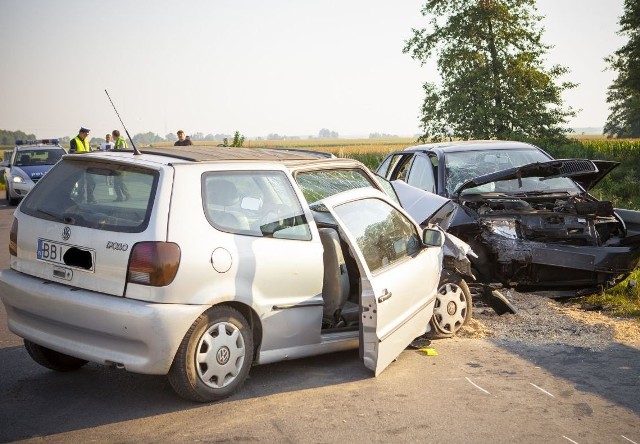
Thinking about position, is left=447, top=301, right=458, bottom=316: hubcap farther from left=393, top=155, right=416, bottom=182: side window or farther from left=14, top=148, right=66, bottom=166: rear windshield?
left=14, top=148, right=66, bottom=166: rear windshield

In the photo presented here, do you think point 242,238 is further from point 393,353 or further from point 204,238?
point 393,353

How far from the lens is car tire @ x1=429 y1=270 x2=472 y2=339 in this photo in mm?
7227

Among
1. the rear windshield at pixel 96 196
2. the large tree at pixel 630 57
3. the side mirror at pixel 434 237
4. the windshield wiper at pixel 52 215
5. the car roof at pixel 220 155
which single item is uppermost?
the large tree at pixel 630 57

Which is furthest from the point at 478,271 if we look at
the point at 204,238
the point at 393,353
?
the point at 204,238

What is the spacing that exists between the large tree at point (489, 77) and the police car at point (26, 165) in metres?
25.9

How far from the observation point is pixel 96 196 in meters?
5.35

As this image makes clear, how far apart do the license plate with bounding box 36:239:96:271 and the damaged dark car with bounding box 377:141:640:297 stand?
155 inches

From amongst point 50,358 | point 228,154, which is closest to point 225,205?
point 228,154

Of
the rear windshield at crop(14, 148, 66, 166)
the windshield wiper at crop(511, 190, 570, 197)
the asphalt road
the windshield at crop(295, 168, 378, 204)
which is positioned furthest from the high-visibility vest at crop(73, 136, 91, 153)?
the windshield at crop(295, 168, 378, 204)

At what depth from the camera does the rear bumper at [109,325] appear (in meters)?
4.82

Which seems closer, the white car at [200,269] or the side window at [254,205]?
the white car at [200,269]

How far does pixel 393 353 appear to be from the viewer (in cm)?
586

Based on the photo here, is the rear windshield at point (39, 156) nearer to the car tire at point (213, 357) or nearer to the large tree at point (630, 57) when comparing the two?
the car tire at point (213, 357)

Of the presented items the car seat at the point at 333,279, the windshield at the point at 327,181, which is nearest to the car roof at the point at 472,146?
the windshield at the point at 327,181
